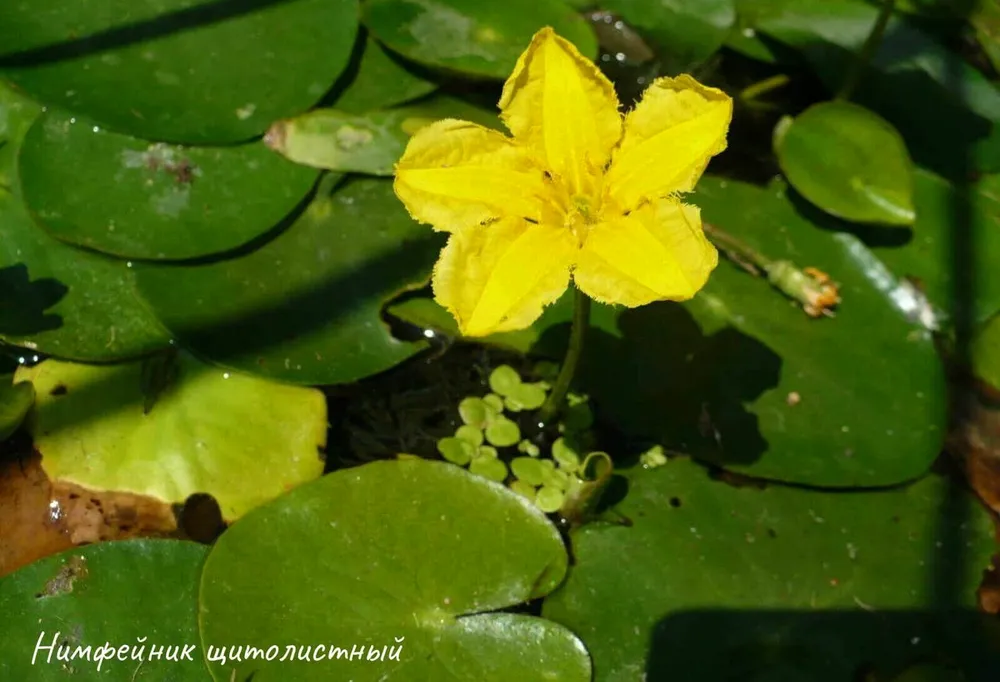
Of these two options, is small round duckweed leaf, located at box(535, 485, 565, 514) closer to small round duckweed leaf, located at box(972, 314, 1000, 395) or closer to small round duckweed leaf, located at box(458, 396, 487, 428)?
small round duckweed leaf, located at box(458, 396, 487, 428)

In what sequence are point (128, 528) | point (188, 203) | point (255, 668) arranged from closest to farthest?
point (255, 668) → point (128, 528) → point (188, 203)

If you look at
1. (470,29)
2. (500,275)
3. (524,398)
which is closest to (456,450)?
(524,398)

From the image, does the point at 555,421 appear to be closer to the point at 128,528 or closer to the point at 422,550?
the point at 422,550

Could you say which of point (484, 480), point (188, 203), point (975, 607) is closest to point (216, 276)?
point (188, 203)

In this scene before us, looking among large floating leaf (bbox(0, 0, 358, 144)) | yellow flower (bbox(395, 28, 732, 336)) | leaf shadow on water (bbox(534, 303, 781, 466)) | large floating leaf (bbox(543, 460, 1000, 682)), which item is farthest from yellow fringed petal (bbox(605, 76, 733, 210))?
large floating leaf (bbox(0, 0, 358, 144))

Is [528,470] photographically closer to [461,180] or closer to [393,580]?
[393,580]

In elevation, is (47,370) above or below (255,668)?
above
